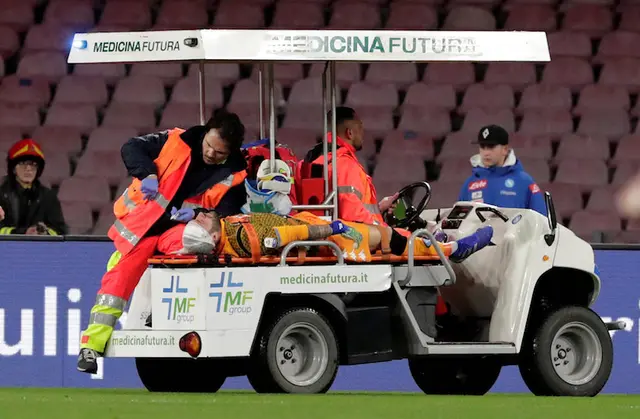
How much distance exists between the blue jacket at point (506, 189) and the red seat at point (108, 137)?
4.13 metres

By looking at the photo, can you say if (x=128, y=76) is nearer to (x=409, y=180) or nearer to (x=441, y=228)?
(x=409, y=180)

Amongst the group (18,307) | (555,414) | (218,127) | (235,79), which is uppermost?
(235,79)

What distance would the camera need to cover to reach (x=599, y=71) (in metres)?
17.2

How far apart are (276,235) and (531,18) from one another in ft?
25.6

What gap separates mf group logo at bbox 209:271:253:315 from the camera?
995cm

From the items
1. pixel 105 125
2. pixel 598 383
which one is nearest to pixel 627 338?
pixel 598 383

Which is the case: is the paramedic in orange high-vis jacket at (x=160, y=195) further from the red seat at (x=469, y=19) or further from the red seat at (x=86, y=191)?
the red seat at (x=469, y=19)

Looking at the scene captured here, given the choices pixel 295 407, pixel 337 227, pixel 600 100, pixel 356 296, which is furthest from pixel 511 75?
pixel 295 407

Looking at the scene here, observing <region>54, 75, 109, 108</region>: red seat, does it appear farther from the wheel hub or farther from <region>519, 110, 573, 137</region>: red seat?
the wheel hub

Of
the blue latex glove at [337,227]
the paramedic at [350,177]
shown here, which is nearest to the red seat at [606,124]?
the paramedic at [350,177]

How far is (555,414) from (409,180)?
23.7 feet

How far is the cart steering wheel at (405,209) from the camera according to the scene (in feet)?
36.7

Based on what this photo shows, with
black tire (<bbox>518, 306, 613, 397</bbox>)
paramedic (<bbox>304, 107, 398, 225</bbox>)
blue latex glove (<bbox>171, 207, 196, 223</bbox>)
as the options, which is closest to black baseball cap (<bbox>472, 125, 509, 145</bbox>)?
paramedic (<bbox>304, 107, 398, 225</bbox>)

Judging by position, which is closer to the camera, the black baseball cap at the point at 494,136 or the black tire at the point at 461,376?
the black tire at the point at 461,376
